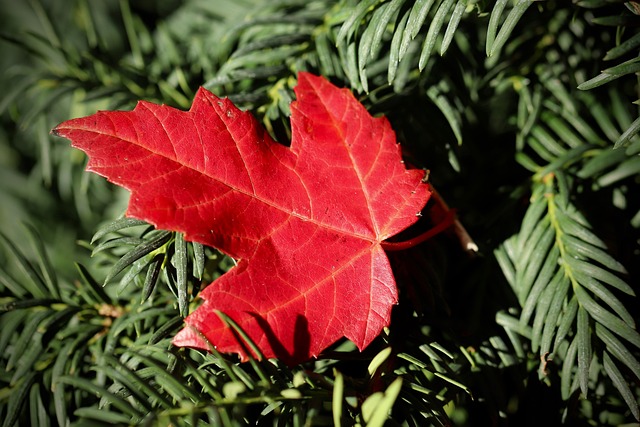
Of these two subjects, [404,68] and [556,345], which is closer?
[556,345]

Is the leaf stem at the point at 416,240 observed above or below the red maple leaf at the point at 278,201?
below

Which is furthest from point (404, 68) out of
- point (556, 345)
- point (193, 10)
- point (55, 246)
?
point (55, 246)

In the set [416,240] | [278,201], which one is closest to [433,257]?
[416,240]

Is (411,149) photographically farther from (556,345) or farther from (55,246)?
(55,246)

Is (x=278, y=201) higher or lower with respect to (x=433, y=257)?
higher

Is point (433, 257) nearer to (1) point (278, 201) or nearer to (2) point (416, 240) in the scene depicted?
(2) point (416, 240)
